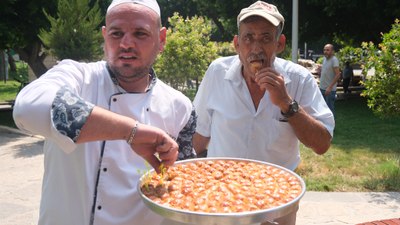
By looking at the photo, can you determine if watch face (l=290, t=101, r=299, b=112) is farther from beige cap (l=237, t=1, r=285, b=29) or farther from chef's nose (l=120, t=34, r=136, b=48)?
chef's nose (l=120, t=34, r=136, b=48)

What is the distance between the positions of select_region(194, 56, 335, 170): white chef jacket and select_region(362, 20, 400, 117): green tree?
16.3 ft

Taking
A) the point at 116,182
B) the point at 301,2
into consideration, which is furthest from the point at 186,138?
the point at 301,2

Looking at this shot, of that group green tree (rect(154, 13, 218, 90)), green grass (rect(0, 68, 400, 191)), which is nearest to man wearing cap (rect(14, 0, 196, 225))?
green grass (rect(0, 68, 400, 191))

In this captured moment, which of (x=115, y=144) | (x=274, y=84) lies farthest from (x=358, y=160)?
(x=115, y=144)

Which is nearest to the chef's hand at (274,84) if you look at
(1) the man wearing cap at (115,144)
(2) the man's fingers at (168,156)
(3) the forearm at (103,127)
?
(1) the man wearing cap at (115,144)

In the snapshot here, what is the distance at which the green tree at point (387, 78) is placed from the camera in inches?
280

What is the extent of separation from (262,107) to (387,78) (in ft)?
17.5

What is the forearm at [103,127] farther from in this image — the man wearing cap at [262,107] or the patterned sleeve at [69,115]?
the man wearing cap at [262,107]

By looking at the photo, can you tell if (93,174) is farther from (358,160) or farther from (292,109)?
(358,160)

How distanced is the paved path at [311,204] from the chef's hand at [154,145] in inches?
145

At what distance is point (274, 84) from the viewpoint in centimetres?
231

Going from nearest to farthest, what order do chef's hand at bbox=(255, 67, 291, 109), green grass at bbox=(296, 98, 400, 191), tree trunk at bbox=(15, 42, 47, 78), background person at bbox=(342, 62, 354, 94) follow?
chef's hand at bbox=(255, 67, 291, 109)
green grass at bbox=(296, 98, 400, 191)
tree trunk at bbox=(15, 42, 47, 78)
background person at bbox=(342, 62, 354, 94)

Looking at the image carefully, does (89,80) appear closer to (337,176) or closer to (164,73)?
(337,176)

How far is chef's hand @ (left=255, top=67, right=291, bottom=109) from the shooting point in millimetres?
2309
